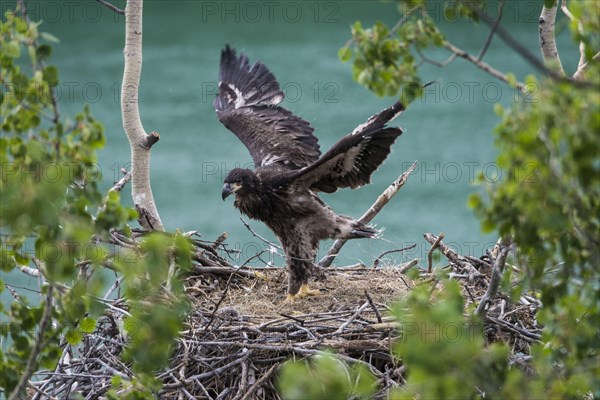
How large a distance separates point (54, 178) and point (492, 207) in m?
1.20

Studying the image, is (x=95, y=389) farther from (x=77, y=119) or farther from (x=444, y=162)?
(x=444, y=162)

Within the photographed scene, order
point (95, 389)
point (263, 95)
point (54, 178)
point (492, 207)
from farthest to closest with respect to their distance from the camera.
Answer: point (263, 95), point (95, 389), point (492, 207), point (54, 178)

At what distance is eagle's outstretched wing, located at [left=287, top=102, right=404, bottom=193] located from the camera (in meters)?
5.69

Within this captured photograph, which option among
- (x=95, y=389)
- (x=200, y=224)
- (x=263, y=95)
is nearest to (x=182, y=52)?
(x=200, y=224)

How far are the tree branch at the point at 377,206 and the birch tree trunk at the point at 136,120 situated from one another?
112cm

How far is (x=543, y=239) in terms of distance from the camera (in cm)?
312

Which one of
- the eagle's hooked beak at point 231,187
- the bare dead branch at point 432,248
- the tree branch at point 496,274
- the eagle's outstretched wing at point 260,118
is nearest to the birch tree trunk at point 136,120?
the eagle's hooked beak at point 231,187

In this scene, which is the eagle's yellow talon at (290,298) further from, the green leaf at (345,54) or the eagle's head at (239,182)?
the green leaf at (345,54)

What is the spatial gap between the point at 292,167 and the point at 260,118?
0.62 metres

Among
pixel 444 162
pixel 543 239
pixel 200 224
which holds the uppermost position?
pixel 543 239

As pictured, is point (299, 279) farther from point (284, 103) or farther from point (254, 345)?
point (284, 103)

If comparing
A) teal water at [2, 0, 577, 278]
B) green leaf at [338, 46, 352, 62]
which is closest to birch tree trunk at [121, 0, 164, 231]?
green leaf at [338, 46, 352, 62]

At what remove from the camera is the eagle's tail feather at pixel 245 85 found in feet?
24.1

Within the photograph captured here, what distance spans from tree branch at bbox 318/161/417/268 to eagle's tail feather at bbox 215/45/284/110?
43.1 inches
